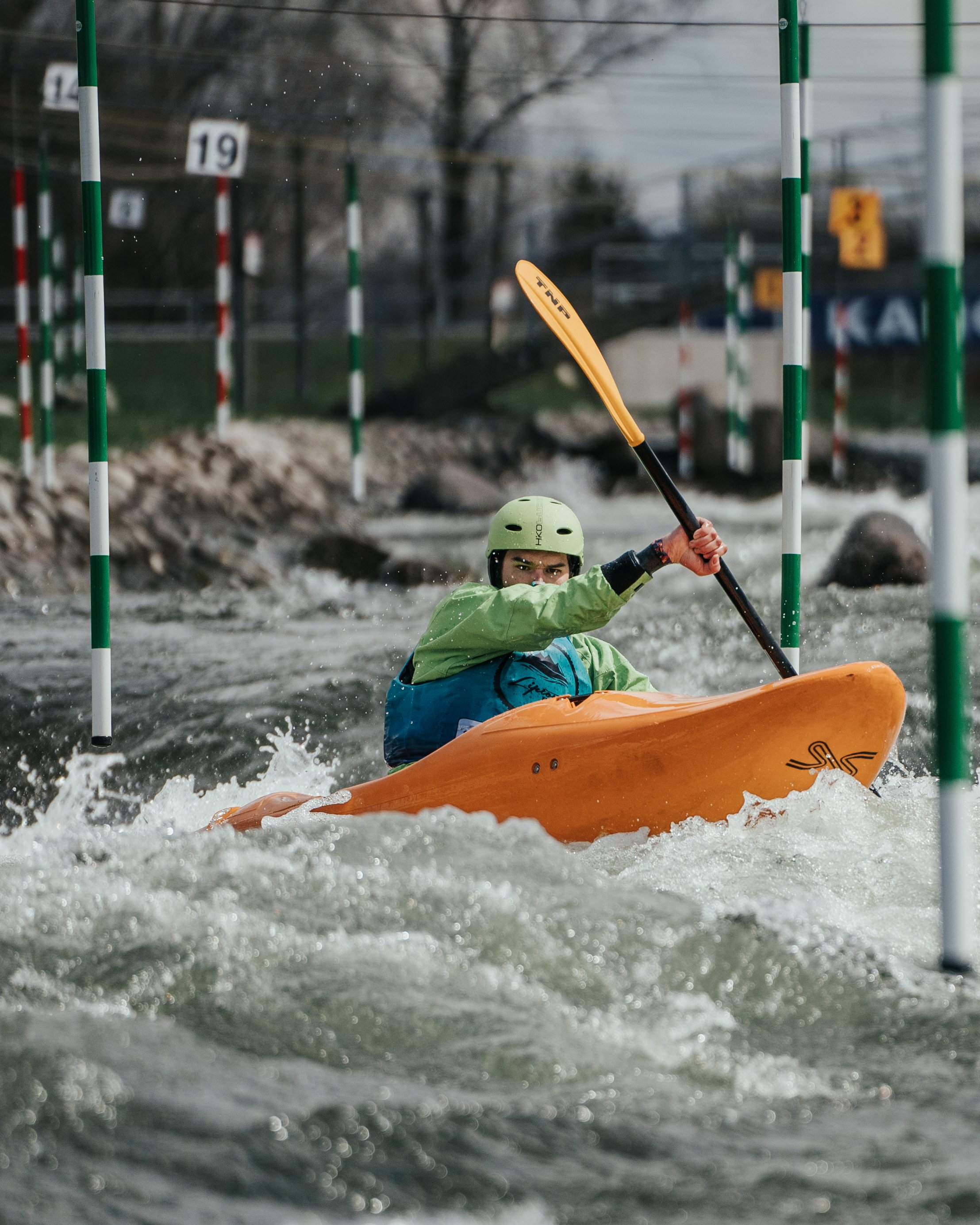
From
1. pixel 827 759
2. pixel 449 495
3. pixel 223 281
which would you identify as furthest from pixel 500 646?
pixel 449 495

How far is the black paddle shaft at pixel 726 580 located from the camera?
143 inches

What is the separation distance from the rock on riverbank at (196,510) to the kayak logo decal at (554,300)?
437 cm

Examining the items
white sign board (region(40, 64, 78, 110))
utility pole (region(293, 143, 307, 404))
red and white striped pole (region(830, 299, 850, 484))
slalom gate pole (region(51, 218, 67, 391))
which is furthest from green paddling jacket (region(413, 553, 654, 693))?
utility pole (region(293, 143, 307, 404))

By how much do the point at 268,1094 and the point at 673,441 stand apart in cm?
1372

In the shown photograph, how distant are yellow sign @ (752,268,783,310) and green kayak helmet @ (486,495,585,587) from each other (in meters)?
13.9

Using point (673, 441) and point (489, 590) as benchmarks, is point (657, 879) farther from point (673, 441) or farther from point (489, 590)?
point (673, 441)

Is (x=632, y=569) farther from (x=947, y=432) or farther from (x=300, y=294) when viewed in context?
(x=300, y=294)

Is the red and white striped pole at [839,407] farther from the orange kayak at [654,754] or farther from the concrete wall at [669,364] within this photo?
the orange kayak at [654,754]

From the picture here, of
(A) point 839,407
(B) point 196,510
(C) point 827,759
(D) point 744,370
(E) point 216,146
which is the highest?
(E) point 216,146

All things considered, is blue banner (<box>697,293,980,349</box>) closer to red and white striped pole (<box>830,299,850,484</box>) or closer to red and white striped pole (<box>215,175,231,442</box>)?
red and white striped pole (<box>830,299,850,484</box>)

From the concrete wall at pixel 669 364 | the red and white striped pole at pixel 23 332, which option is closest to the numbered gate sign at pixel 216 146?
the red and white striped pole at pixel 23 332

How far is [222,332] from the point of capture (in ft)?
29.7

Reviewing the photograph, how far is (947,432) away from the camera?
7.89 ft

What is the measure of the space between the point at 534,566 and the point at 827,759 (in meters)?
0.90
